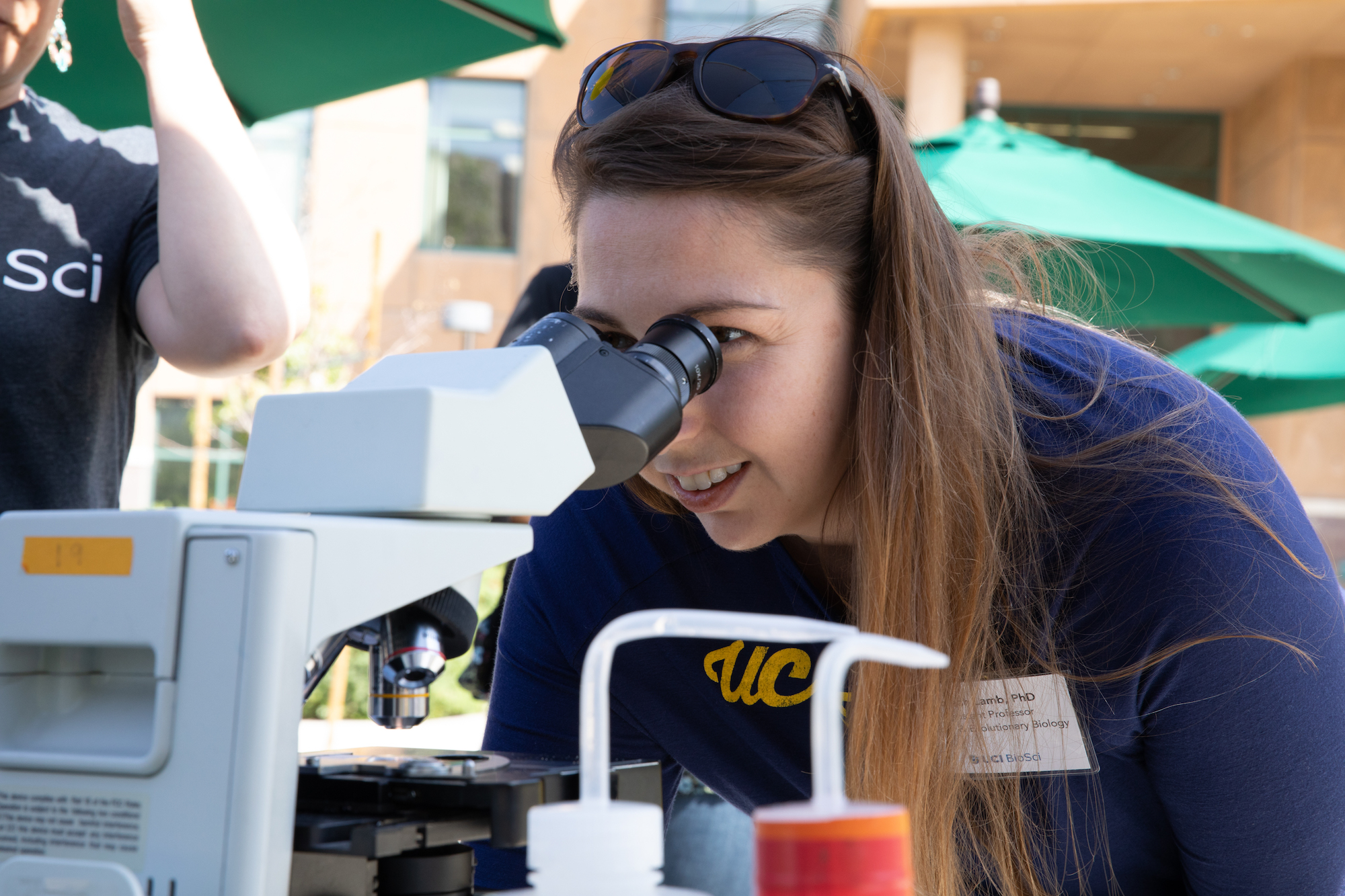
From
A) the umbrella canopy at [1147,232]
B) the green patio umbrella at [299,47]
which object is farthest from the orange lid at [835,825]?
the umbrella canopy at [1147,232]

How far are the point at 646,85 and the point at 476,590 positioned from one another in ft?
1.83

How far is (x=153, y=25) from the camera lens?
1212mm

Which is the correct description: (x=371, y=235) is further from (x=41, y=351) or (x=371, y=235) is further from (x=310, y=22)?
(x=41, y=351)

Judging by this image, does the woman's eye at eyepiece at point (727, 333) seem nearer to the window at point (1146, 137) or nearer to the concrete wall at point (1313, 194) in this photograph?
the concrete wall at point (1313, 194)

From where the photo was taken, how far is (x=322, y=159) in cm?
918

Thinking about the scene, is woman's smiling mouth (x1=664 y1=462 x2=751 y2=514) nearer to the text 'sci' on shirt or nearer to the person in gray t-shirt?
the text 'sci' on shirt

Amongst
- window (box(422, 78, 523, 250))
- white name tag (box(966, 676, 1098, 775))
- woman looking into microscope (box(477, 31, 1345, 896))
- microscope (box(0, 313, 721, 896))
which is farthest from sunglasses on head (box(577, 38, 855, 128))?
window (box(422, 78, 523, 250))

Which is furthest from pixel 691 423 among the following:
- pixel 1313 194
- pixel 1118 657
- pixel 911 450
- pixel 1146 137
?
pixel 1146 137

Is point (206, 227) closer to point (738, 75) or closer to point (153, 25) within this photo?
point (153, 25)

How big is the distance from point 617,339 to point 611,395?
24cm

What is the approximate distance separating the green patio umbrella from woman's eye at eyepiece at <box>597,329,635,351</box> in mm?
1288

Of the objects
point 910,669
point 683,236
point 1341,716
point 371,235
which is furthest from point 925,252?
point 371,235

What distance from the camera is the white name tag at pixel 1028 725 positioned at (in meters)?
1.01

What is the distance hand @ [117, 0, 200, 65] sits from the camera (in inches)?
47.7
